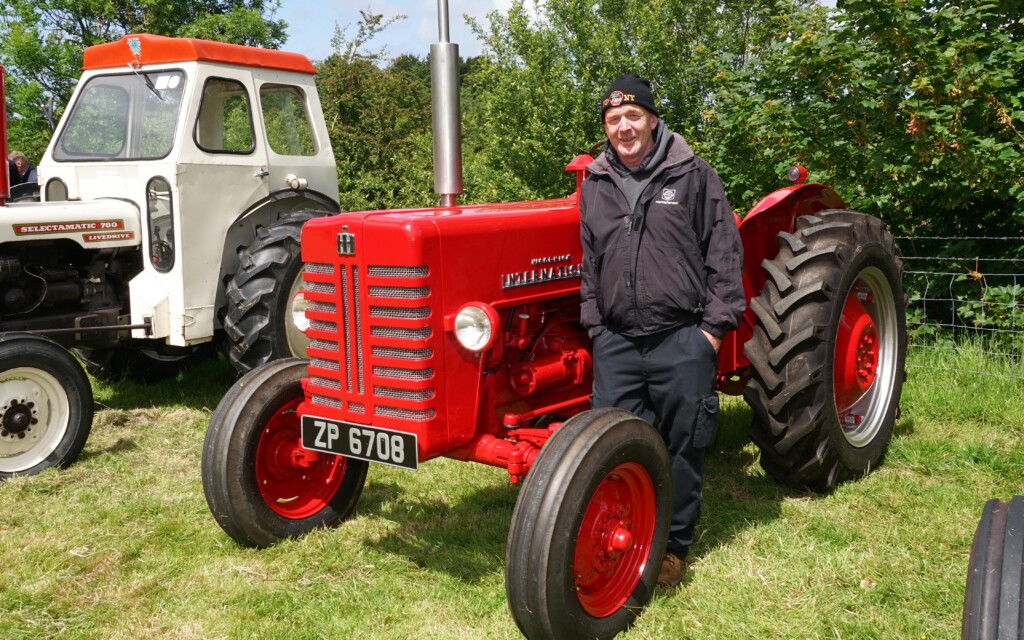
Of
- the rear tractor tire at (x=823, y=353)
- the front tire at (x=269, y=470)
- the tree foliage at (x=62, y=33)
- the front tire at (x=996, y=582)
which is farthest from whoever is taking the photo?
the tree foliage at (x=62, y=33)

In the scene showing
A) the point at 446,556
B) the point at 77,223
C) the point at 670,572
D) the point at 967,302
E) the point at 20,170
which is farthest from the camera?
the point at 20,170

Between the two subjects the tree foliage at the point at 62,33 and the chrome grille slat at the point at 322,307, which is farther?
the tree foliage at the point at 62,33

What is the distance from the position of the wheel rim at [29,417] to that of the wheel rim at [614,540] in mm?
3232

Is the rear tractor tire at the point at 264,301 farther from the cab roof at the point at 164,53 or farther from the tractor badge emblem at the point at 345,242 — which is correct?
the tractor badge emblem at the point at 345,242

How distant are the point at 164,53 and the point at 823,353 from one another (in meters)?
Answer: 4.45

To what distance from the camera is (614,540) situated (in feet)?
10.1

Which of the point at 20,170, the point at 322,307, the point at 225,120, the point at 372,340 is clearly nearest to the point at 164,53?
the point at 225,120

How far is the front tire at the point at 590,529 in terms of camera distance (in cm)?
279

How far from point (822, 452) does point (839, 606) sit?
0.97 m

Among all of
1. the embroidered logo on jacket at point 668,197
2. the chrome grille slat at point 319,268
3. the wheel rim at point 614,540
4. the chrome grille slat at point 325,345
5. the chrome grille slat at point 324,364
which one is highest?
the embroidered logo on jacket at point 668,197

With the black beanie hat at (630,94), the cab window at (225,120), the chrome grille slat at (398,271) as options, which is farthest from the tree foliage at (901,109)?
the chrome grille slat at (398,271)

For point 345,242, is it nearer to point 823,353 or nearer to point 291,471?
point 291,471

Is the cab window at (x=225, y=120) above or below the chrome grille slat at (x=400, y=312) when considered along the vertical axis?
above

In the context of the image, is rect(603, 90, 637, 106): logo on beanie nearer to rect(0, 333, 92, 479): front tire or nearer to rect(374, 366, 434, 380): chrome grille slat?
rect(374, 366, 434, 380): chrome grille slat
